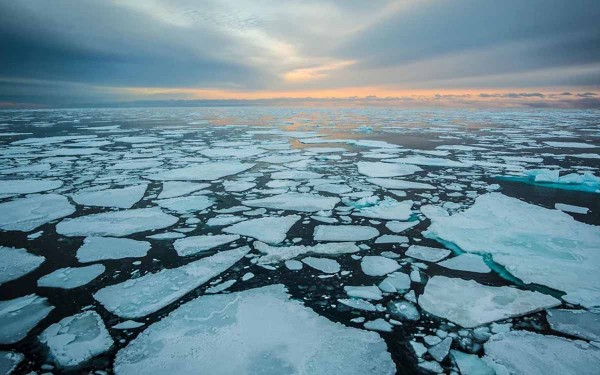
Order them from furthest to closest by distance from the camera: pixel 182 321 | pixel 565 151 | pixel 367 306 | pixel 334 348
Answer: pixel 565 151 → pixel 367 306 → pixel 182 321 → pixel 334 348

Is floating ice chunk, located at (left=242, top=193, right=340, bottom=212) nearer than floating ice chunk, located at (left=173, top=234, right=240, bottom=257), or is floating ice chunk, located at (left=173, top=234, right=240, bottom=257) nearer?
floating ice chunk, located at (left=173, top=234, right=240, bottom=257)

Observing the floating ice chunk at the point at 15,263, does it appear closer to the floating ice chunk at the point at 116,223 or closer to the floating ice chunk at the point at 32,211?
the floating ice chunk at the point at 116,223

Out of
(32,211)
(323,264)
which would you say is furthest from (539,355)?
(32,211)

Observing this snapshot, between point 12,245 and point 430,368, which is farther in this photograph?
point 12,245

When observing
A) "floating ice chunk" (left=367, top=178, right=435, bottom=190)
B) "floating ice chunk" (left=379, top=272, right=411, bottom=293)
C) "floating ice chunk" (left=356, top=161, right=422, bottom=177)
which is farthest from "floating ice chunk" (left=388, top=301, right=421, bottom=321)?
"floating ice chunk" (left=356, top=161, right=422, bottom=177)

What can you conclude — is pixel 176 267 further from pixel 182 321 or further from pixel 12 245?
pixel 12 245

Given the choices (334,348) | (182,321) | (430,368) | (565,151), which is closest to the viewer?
(430,368)

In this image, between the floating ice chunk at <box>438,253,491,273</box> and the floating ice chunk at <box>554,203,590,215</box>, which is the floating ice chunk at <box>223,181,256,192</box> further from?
the floating ice chunk at <box>554,203,590,215</box>

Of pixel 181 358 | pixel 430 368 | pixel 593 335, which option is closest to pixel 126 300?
pixel 181 358
